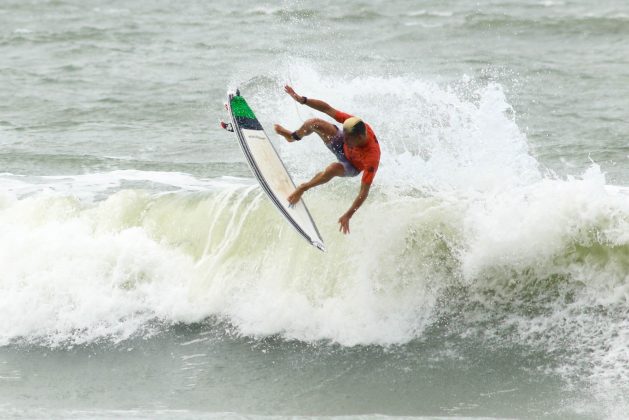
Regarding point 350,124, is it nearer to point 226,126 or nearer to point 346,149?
point 346,149

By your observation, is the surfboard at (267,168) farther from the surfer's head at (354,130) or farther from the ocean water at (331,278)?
the surfer's head at (354,130)

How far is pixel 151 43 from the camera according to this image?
23641mm

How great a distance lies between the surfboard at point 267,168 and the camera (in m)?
9.74

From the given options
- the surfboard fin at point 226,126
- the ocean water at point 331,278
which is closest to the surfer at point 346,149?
the surfboard fin at point 226,126

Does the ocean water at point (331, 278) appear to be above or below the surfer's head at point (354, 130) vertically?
below

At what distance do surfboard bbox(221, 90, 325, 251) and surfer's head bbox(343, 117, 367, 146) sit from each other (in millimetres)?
1109

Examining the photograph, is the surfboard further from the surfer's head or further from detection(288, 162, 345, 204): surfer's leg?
the surfer's head

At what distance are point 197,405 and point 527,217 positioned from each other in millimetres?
3833

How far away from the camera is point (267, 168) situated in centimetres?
1016

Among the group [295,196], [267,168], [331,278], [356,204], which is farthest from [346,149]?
[331,278]

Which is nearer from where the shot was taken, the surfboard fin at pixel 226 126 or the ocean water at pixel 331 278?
the ocean water at pixel 331 278

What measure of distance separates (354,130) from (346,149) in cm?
46

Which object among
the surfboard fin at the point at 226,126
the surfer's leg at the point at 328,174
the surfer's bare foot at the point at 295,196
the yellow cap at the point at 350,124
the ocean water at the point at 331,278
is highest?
A: the yellow cap at the point at 350,124

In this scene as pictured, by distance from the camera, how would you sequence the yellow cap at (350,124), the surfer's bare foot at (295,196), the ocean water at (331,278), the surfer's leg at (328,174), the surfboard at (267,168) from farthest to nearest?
the surfboard at (267,168) < the surfer's bare foot at (295,196) < the surfer's leg at (328,174) < the yellow cap at (350,124) < the ocean water at (331,278)
